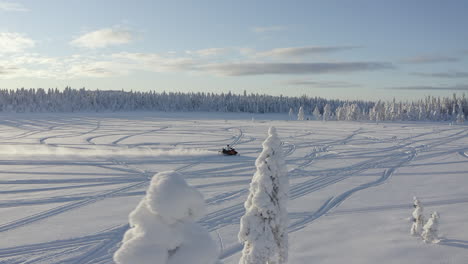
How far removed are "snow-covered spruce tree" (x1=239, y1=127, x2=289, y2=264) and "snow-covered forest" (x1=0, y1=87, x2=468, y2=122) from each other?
99730 mm

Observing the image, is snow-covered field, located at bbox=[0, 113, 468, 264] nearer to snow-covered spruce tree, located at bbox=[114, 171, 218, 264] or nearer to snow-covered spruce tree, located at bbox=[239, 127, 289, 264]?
snow-covered spruce tree, located at bbox=[239, 127, 289, 264]

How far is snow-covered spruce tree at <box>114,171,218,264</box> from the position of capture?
4359mm

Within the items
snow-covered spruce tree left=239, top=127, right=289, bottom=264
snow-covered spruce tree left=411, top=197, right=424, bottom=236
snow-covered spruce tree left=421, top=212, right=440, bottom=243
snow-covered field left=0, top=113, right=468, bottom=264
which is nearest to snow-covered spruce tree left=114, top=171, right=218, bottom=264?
snow-covered spruce tree left=239, top=127, right=289, bottom=264

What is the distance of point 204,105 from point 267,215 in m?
140

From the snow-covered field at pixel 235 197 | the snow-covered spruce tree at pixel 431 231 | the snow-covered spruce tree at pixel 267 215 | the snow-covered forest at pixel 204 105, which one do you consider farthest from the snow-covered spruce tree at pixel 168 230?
the snow-covered forest at pixel 204 105

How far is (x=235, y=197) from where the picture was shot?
19.4 meters

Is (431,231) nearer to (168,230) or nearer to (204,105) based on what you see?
(168,230)

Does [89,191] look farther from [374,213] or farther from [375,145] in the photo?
[375,145]

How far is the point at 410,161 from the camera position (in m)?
32.2

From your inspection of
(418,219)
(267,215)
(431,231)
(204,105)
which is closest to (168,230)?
(267,215)

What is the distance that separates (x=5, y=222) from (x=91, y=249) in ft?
17.1

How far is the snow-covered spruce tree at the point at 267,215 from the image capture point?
1022 centimetres

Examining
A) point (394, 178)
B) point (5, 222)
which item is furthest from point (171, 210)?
point (394, 178)

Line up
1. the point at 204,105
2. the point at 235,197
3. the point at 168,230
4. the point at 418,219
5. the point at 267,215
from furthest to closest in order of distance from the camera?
the point at 204,105
the point at 235,197
the point at 418,219
the point at 267,215
the point at 168,230
